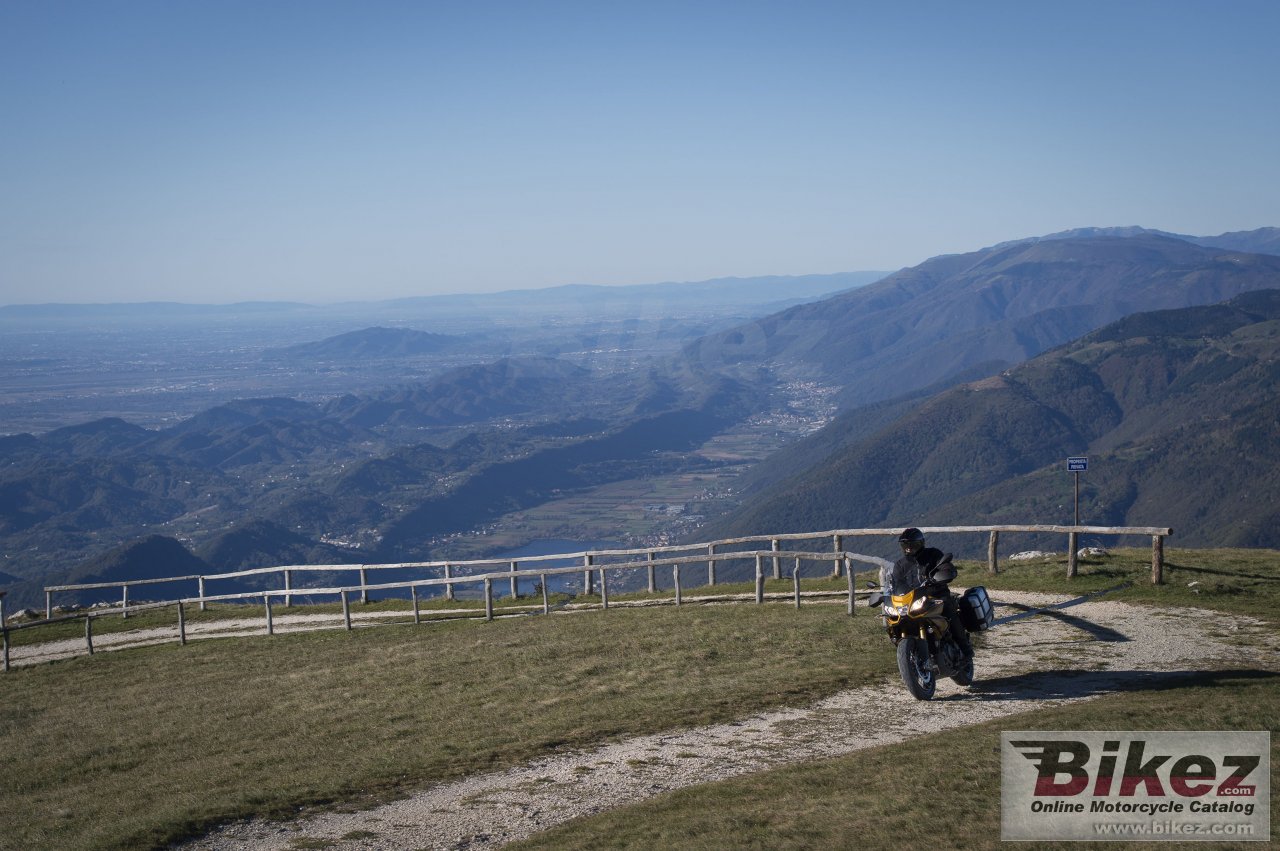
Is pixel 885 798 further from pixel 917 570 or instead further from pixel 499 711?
pixel 499 711

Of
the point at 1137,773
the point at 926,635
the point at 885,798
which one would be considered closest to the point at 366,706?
the point at 926,635

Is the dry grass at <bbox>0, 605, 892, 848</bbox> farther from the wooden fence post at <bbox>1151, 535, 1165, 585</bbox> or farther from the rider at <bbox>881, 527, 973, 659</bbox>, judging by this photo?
the wooden fence post at <bbox>1151, 535, 1165, 585</bbox>

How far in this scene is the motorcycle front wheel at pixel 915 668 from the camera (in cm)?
1377

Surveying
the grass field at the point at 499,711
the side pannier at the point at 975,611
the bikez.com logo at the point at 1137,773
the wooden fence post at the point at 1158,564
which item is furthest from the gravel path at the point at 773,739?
the wooden fence post at the point at 1158,564

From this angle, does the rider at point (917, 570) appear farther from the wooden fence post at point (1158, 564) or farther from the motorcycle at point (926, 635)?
the wooden fence post at point (1158, 564)

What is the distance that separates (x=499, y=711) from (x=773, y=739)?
15.2 ft

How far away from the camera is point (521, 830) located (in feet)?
35.1

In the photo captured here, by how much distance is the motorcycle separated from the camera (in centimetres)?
1370

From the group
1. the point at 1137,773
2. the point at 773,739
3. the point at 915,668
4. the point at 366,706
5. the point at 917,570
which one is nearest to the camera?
the point at 1137,773

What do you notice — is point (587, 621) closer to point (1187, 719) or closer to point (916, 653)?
point (916, 653)

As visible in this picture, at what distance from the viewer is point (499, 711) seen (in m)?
15.8

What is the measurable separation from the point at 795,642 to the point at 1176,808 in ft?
29.4

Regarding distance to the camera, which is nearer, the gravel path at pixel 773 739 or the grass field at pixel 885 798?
the grass field at pixel 885 798

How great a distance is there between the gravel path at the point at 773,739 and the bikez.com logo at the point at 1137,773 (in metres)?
2.34
